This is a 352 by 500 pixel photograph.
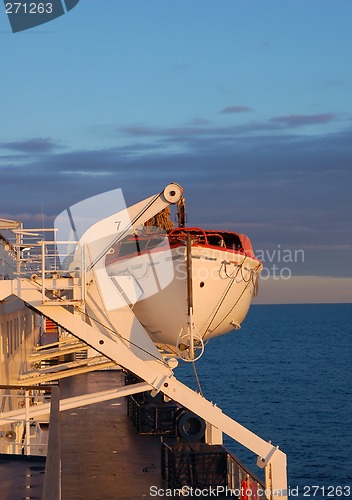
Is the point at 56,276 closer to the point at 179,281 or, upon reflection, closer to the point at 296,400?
the point at 179,281

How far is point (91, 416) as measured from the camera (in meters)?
25.6

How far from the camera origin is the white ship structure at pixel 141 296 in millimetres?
16688

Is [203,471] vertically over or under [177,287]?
under

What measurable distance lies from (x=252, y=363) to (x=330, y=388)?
33.9m

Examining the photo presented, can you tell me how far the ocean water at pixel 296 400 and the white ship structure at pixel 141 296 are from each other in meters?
23.4

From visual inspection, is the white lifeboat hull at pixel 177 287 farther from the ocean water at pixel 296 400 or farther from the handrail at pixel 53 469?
the ocean water at pixel 296 400

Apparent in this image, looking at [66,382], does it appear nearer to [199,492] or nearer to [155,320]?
[155,320]

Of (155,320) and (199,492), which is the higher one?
(155,320)

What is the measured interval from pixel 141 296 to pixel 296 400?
203 feet

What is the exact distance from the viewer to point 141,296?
62.5ft

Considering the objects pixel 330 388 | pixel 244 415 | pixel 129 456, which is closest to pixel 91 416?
pixel 129 456

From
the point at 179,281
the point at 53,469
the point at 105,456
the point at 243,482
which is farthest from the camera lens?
the point at 105,456

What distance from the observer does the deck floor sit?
51.2 ft

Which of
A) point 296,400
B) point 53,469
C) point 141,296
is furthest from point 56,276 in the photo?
point 296,400
